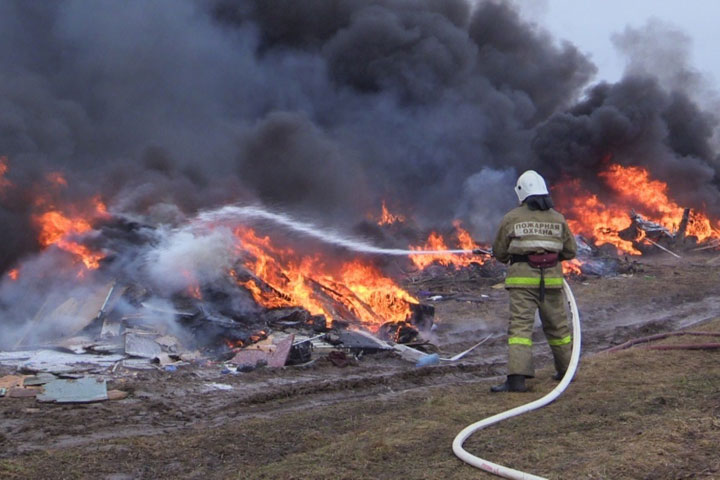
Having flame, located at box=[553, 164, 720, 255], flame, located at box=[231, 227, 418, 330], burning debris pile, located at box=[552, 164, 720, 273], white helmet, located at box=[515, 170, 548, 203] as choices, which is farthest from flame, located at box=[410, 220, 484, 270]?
white helmet, located at box=[515, 170, 548, 203]

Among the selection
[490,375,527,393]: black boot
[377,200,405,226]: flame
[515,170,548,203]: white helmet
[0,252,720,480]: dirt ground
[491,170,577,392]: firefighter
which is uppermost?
[377,200,405,226]: flame

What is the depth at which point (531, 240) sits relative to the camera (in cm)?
555

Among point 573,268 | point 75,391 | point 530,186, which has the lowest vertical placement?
point 75,391

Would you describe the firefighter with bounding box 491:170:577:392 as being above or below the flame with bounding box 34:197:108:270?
below

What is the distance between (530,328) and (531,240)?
0.76 m

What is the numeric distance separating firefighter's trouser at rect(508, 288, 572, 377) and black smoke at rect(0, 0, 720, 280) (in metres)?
11.1

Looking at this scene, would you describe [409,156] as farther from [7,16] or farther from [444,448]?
[444,448]

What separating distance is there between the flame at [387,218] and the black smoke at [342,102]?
439mm

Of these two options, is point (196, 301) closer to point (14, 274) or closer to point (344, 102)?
point (14, 274)

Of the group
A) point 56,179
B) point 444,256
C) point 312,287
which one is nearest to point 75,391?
point 312,287

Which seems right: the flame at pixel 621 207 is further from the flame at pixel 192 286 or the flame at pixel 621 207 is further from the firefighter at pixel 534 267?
the firefighter at pixel 534 267

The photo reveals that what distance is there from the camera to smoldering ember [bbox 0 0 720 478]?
14.3 ft

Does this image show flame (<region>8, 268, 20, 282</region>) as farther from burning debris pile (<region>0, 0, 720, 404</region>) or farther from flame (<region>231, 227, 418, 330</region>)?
flame (<region>231, 227, 418, 330</region>)

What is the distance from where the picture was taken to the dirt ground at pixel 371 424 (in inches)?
133
